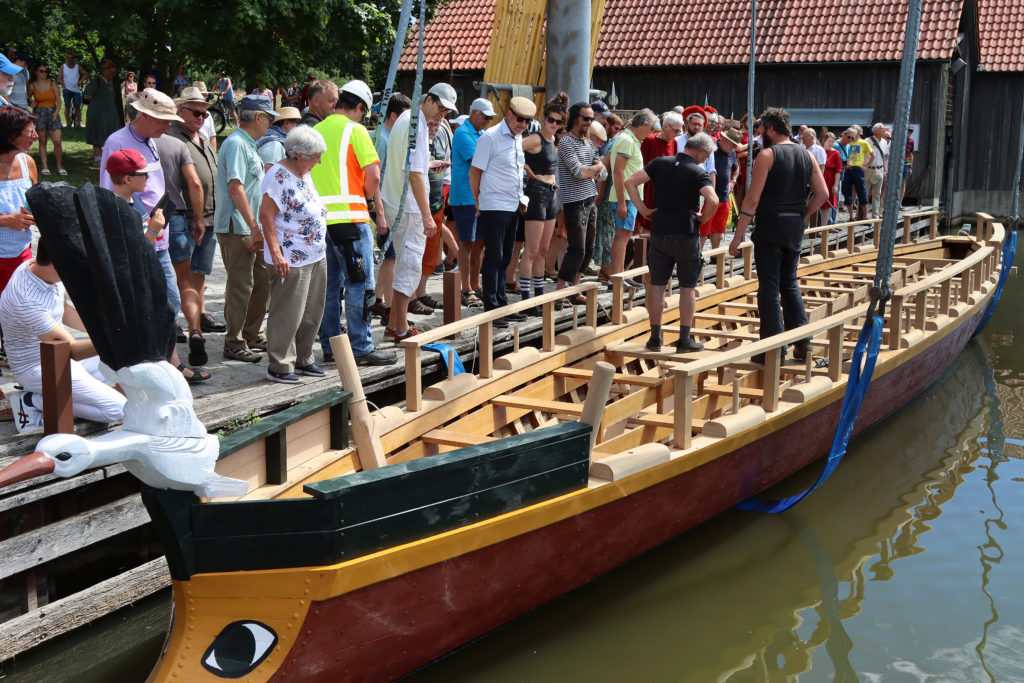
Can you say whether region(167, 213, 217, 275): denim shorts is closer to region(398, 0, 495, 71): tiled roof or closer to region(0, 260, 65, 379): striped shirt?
region(0, 260, 65, 379): striped shirt

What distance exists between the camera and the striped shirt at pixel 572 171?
906 cm

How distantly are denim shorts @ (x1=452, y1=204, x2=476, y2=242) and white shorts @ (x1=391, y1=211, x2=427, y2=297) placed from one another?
1.20m

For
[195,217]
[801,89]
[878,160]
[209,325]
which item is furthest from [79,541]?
[801,89]

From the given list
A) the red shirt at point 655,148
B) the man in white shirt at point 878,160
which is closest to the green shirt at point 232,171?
the red shirt at point 655,148

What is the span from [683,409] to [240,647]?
2.70m

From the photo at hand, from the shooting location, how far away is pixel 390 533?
436cm

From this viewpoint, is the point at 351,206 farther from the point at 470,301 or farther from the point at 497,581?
the point at 497,581

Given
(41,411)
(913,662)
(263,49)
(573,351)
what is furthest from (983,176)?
(41,411)

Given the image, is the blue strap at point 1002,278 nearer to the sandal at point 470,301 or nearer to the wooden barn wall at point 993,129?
the sandal at point 470,301

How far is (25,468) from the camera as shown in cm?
337

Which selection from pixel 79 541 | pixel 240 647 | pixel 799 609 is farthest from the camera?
pixel 799 609

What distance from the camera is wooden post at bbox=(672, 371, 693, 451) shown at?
568cm

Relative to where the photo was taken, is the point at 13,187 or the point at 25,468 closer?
the point at 25,468

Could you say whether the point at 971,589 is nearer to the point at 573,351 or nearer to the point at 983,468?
the point at 983,468
